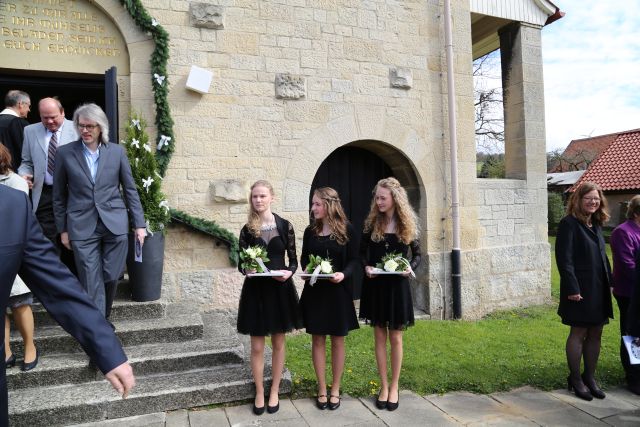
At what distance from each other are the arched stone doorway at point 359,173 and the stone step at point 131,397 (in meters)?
3.18

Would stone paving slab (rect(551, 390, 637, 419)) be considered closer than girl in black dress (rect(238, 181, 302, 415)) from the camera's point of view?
No

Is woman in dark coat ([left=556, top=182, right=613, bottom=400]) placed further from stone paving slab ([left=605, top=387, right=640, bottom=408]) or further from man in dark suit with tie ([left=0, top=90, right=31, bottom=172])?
man in dark suit with tie ([left=0, top=90, right=31, bottom=172])

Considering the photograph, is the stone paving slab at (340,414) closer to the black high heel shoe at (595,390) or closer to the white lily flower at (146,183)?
the black high heel shoe at (595,390)

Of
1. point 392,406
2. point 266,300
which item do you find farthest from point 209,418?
point 392,406

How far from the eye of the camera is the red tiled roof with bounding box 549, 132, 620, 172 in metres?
29.0

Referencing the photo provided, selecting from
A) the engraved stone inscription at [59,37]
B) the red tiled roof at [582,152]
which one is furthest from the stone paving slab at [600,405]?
the red tiled roof at [582,152]

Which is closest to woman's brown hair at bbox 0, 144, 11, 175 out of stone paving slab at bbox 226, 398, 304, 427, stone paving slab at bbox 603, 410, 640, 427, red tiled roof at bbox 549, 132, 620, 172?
stone paving slab at bbox 226, 398, 304, 427

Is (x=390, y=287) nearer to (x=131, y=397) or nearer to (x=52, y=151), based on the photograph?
(x=131, y=397)

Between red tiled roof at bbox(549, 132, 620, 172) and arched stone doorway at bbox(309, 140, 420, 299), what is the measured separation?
27.3 metres

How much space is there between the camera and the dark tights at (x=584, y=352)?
3.82m

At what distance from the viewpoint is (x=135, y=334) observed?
3.97 meters

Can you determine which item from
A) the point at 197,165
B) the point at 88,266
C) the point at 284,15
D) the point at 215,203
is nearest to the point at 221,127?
the point at 197,165

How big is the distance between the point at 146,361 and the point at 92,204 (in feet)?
4.33

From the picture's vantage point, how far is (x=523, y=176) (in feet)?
23.6
